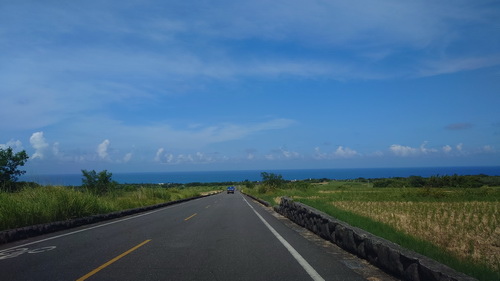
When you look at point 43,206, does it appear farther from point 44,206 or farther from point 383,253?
point 383,253

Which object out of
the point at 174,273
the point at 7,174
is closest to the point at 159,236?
the point at 174,273

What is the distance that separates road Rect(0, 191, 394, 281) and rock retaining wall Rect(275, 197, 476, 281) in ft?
0.75

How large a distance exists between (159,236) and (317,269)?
6.05 metres

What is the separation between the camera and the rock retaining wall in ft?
17.1

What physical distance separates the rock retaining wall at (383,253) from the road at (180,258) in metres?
0.23

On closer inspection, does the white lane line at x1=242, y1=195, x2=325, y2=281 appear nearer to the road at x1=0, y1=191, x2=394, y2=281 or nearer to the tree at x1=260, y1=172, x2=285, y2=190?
the road at x1=0, y1=191, x2=394, y2=281

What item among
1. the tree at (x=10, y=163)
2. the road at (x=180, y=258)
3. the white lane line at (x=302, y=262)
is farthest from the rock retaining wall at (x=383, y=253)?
the tree at (x=10, y=163)

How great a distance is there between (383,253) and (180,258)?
418cm

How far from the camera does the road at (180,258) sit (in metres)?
6.65

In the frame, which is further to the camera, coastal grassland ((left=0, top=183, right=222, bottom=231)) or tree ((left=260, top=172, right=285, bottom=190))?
tree ((left=260, top=172, right=285, bottom=190))

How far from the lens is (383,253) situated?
7.00 meters

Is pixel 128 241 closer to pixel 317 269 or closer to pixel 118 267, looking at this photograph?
pixel 118 267

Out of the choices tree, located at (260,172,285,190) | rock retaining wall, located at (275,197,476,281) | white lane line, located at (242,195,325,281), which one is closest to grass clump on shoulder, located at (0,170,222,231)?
white lane line, located at (242,195,325,281)

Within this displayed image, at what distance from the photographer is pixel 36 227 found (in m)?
12.2
